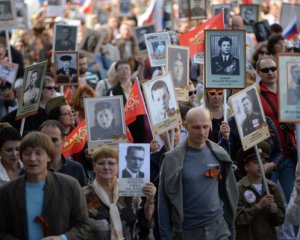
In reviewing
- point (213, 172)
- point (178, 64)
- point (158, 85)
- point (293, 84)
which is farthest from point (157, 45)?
point (213, 172)

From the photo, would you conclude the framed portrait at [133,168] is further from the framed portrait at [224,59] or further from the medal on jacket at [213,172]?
the framed portrait at [224,59]

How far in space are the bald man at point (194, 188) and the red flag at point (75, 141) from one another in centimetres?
246

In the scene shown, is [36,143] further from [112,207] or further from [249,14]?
[249,14]

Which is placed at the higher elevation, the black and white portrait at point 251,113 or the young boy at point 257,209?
the black and white portrait at point 251,113

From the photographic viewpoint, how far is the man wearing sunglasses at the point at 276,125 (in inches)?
490

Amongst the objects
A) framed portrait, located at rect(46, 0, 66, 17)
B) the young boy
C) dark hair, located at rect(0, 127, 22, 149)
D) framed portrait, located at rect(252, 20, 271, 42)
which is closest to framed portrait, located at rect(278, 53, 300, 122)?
the young boy

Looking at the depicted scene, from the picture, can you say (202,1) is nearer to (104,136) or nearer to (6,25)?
(6,25)

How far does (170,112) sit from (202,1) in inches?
226

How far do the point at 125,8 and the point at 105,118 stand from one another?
1239 cm

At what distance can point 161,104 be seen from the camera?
1143cm

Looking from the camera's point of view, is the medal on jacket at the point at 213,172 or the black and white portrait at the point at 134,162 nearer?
Answer: the medal on jacket at the point at 213,172

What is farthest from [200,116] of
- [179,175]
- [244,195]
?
[244,195]

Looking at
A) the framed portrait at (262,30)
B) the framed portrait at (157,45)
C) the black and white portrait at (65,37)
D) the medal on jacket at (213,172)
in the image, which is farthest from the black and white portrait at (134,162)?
the framed portrait at (262,30)

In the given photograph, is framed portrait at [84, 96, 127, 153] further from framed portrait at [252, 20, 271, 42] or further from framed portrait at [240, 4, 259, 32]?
framed portrait at [240, 4, 259, 32]
